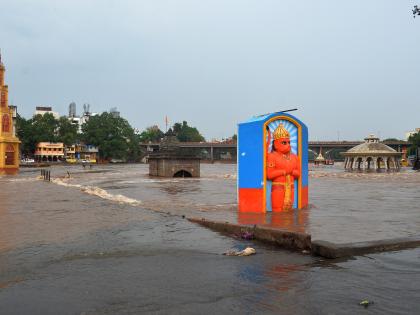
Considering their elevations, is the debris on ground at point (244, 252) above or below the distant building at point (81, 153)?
below

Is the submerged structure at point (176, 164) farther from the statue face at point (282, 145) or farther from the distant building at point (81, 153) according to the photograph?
the distant building at point (81, 153)

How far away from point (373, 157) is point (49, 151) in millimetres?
87804

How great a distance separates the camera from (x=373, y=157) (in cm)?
6700

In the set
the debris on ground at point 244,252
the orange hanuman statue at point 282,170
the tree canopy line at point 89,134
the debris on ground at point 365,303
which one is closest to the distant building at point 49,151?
the tree canopy line at point 89,134

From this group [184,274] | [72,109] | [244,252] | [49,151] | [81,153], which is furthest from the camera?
[72,109]

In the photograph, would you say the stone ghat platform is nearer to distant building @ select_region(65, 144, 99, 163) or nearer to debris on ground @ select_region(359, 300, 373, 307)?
debris on ground @ select_region(359, 300, 373, 307)

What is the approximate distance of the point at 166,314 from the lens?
441 centimetres

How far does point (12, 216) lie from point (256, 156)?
7.58 meters

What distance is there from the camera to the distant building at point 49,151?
116 meters

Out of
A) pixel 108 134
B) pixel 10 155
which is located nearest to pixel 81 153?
pixel 108 134

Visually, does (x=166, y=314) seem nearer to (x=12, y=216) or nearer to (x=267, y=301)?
(x=267, y=301)

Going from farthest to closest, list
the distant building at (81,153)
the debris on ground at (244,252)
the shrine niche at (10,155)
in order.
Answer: the distant building at (81,153) < the shrine niche at (10,155) < the debris on ground at (244,252)

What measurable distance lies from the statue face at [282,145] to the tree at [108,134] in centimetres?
11652

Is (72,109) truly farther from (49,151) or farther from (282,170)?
(282,170)
